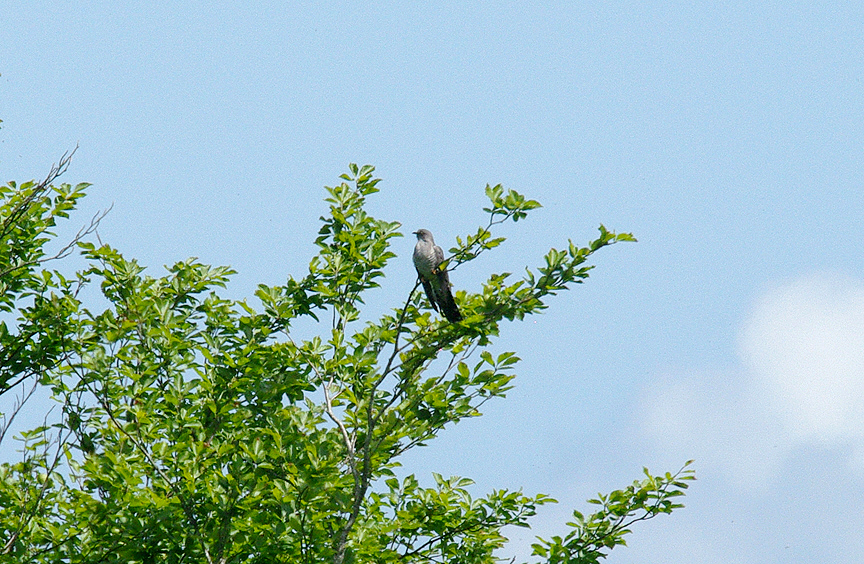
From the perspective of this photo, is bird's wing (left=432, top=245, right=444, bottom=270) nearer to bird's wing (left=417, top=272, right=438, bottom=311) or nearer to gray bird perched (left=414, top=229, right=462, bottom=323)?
gray bird perched (left=414, top=229, right=462, bottom=323)

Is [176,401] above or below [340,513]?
above

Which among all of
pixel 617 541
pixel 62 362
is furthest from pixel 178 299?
pixel 617 541

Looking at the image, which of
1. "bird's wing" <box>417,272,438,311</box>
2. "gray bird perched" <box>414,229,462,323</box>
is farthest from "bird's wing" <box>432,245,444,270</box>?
"bird's wing" <box>417,272,438,311</box>

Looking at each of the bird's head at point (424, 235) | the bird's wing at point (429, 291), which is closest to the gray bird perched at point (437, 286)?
the bird's wing at point (429, 291)

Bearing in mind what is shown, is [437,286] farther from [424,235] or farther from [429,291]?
[424,235]

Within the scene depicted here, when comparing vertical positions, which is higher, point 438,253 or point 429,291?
point 438,253

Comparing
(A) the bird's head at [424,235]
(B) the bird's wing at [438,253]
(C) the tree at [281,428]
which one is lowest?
(C) the tree at [281,428]

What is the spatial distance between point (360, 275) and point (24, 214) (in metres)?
3.35

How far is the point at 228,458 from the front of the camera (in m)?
7.95

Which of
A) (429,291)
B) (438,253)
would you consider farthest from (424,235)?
(429,291)

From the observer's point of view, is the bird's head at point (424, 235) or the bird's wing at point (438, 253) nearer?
the bird's wing at point (438, 253)

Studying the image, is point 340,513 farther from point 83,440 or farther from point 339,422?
point 83,440

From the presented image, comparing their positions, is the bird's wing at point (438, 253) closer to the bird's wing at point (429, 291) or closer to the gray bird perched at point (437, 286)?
the gray bird perched at point (437, 286)

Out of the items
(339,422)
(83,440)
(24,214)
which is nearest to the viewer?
(339,422)
